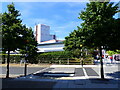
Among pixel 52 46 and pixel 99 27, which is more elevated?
pixel 52 46

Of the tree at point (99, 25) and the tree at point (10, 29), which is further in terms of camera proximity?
the tree at point (10, 29)

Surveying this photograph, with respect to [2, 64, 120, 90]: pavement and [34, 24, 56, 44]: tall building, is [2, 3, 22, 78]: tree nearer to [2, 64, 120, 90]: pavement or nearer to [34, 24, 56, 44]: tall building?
[2, 64, 120, 90]: pavement

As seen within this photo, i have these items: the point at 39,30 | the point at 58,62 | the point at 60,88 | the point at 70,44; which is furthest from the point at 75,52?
the point at 39,30

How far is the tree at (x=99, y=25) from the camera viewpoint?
9273 millimetres

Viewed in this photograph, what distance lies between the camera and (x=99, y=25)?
9266 mm

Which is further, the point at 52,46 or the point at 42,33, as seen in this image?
the point at 42,33

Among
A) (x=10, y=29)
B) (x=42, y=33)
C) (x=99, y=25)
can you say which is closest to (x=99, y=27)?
(x=99, y=25)

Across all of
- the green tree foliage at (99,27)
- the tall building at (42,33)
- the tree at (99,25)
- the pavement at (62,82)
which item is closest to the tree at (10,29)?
the pavement at (62,82)

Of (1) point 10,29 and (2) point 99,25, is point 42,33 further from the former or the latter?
(2) point 99,25

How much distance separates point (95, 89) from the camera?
23.7ft

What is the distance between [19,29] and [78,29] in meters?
4.37

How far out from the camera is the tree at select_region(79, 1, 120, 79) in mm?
9273

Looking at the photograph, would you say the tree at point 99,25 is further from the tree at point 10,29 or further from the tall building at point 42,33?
the tall building at point 42,33

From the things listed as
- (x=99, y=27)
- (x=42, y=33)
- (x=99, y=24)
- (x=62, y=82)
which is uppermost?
(x=42, y=33)
